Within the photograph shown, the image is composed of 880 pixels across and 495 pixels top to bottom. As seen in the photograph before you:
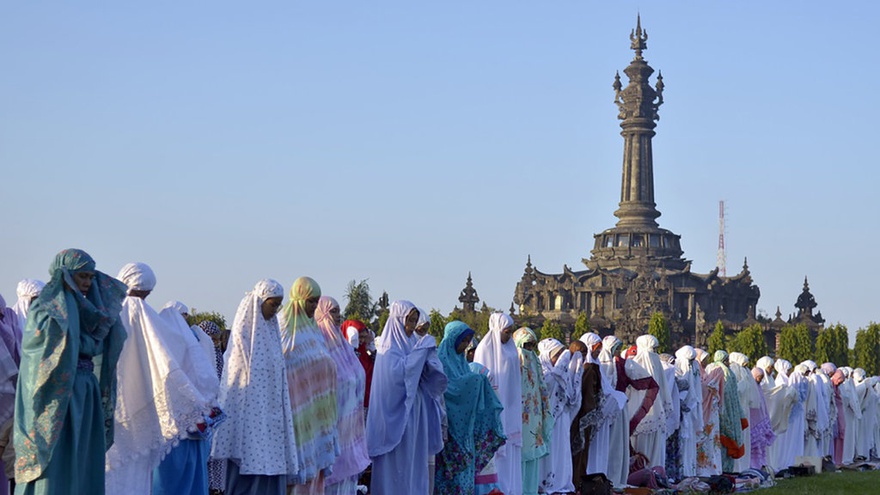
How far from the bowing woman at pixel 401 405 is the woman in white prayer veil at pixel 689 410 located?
7.00 meters

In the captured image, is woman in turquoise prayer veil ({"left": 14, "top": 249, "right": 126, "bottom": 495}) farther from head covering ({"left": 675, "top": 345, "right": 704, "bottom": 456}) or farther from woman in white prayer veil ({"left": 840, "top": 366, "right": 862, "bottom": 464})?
woman in white prayer veil ({"left": 840, "top": 366, "right": 862, "bottom": 464})

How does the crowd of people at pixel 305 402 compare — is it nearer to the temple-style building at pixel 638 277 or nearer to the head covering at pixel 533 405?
the head covering at pixel 533 405

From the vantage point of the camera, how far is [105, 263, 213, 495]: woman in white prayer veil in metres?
8.91

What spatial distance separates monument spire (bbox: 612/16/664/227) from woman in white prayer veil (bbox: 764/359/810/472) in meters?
65.8

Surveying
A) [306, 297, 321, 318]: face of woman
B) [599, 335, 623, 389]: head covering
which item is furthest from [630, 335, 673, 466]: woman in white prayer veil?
[306, 297, 321, 318]: face of woman

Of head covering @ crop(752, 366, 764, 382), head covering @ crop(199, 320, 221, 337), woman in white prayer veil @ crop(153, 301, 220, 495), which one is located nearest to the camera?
woman in white prayer veil @ crop(153, 301, 220, 495)

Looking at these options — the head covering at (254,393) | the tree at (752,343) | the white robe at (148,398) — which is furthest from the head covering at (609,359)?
the tree at (752,343)

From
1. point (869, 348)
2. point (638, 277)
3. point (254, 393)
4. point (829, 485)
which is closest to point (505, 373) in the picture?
point (254, 393)

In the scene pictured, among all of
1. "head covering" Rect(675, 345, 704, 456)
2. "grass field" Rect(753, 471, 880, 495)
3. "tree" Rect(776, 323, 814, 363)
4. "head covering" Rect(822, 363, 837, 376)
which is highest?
"tree" Rect(776, 323, 814, 363)

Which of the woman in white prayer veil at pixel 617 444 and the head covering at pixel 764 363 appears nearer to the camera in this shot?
the woman in white prayer veil at pixel 617 444

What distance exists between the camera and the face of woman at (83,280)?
759cm

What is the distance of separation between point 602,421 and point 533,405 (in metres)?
1.46

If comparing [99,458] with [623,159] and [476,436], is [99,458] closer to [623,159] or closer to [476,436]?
[476,436]

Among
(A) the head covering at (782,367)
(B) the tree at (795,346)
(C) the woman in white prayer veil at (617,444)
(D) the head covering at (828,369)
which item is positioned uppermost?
(B) the tree at (795,346)
